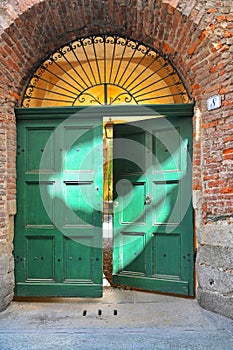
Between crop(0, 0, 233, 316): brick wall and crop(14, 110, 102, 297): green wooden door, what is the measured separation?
232 millimetres

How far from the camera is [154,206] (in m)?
4.74

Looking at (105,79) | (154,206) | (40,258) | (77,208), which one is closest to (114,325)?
(40,258)

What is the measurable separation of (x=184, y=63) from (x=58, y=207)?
104 inches

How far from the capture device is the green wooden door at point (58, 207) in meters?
4.55

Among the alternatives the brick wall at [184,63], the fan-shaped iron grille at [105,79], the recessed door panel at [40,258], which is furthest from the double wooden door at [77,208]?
the fan-shaped iron grille at [105,79]

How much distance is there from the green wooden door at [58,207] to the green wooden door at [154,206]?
541 millimetres

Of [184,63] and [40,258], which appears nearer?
[184,63]

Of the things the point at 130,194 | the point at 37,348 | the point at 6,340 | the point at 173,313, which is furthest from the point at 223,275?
the point at 6,340

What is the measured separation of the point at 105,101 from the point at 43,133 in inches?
40.6

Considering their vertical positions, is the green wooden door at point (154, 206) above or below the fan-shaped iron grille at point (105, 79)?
below

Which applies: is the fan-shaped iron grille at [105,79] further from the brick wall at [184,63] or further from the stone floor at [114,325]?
the stone floor at [114,325]

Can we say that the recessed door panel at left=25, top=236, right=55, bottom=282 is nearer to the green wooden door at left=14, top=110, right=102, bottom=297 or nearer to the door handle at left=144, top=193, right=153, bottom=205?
the green wooden door at left=14, top=110, right=102, bottom=297

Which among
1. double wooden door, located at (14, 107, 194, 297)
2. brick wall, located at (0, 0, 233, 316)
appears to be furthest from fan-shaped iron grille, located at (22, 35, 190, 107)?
double wooden door, located at (14, 107, 194, 297)

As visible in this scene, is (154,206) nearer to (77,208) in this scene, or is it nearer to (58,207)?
(77,208)
